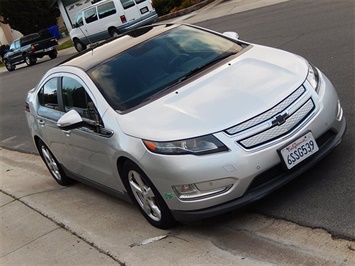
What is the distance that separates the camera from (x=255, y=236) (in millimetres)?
3848

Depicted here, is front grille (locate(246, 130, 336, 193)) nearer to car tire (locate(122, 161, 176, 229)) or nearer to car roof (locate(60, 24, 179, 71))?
car tire (locate(122, 161, 176, 229))

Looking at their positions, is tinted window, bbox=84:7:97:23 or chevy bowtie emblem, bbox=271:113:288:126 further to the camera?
tinted window, bbox=84:7:97:23

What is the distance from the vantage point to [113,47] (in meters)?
5.36

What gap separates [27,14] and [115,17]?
69.2 ft

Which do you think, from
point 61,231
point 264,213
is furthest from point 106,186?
point 264,213

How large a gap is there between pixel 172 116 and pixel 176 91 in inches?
17.7

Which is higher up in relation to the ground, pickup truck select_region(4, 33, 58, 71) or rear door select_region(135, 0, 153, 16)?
rear door select_region(135, 0, 153, 16)

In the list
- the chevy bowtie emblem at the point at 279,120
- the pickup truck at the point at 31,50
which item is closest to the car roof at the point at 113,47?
the chevy bowtie emblem at the point at 279,120

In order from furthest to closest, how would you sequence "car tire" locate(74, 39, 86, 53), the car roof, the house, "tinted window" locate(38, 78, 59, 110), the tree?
the house → the tree → "car tire" locate(74, 39, 86, 53) → "tinted window" locate(38, 78, 59, 110) → the car roof

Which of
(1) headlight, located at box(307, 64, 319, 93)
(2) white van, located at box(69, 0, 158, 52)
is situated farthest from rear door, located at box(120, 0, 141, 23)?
(1) headlight, located at box(307, 64, 319, 93)

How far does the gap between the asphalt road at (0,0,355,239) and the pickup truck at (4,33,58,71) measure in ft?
30.5

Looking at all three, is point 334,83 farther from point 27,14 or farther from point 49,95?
point 27,14

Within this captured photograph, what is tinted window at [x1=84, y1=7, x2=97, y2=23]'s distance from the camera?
2344 cm

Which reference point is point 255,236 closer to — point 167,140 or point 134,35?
point 167,140
